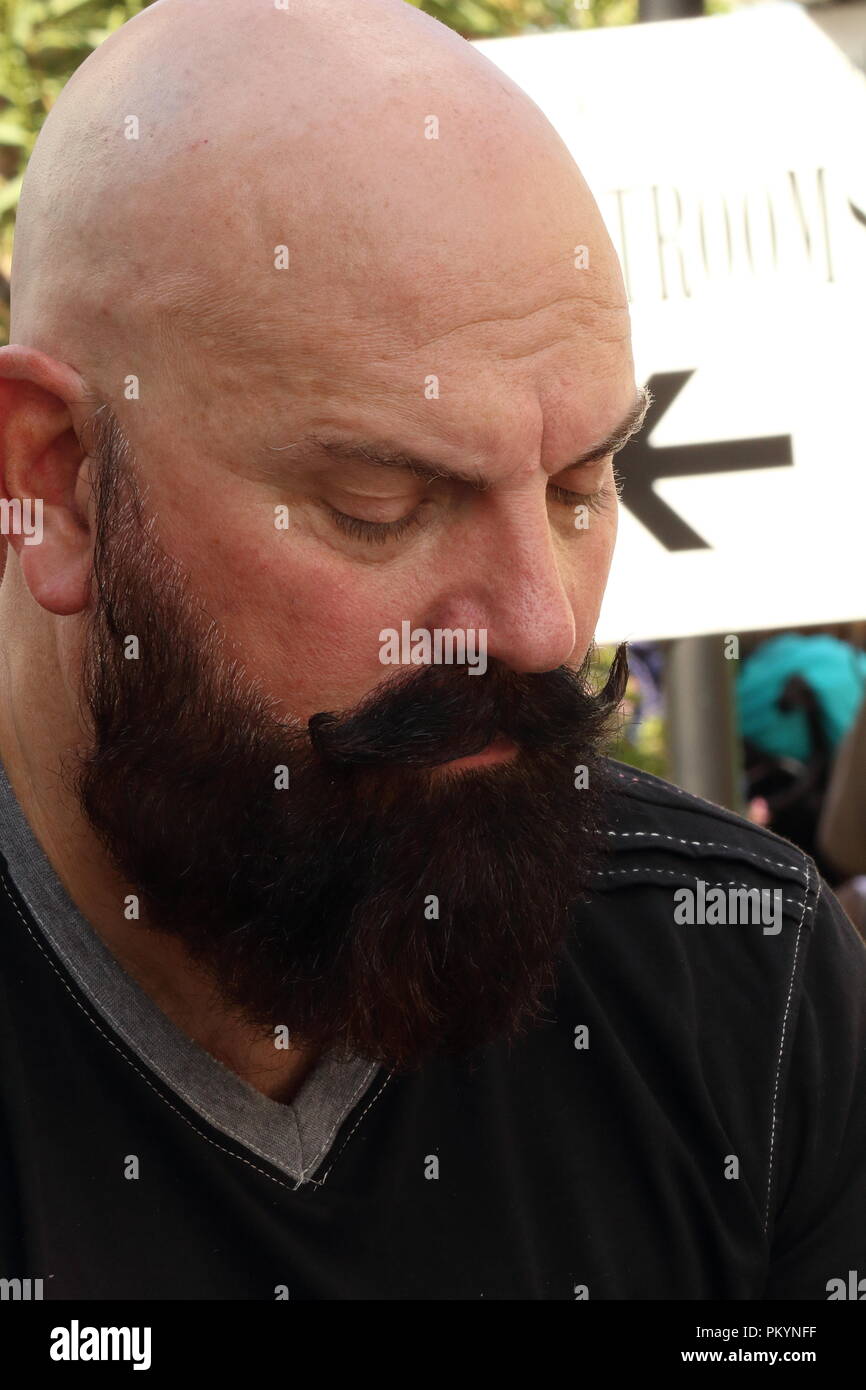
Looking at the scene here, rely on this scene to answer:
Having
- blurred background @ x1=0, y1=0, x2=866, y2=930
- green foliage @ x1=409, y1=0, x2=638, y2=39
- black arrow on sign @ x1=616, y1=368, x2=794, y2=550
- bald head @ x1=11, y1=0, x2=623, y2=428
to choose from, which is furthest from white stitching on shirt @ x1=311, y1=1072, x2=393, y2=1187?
green foliage @ x1=409, y1=0, x2=638, y2=39

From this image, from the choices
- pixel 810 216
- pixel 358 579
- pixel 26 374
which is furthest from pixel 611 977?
pixel 810 216

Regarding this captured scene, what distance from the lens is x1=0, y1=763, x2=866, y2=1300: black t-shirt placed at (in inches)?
67.8

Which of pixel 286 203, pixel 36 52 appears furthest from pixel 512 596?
pixel 36 52

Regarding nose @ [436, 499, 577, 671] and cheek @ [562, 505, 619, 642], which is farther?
cheek @ [562, 505, 619, 642]

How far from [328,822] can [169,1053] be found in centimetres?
32

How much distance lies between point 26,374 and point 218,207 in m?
0.29

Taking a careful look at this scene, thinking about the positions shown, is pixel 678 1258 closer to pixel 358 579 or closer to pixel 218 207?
pixel 358 579

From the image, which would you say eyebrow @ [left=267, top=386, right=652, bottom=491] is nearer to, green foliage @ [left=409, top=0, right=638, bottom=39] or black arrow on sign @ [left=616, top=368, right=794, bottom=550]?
black arrow on sign @ [left=616, top=368, right=794, bottom=550]

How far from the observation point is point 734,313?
2723mm

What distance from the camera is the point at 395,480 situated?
5.53 ft

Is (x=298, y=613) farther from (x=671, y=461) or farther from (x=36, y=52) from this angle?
(x=36, y=52)

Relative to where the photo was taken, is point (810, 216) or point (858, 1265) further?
point (810, 216)

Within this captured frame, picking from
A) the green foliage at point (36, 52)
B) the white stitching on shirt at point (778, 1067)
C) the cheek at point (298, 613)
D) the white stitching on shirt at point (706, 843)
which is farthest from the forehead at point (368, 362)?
the green foliage at point (36, 52)

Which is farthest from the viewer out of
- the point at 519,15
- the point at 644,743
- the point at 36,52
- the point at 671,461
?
the point at 644,743
